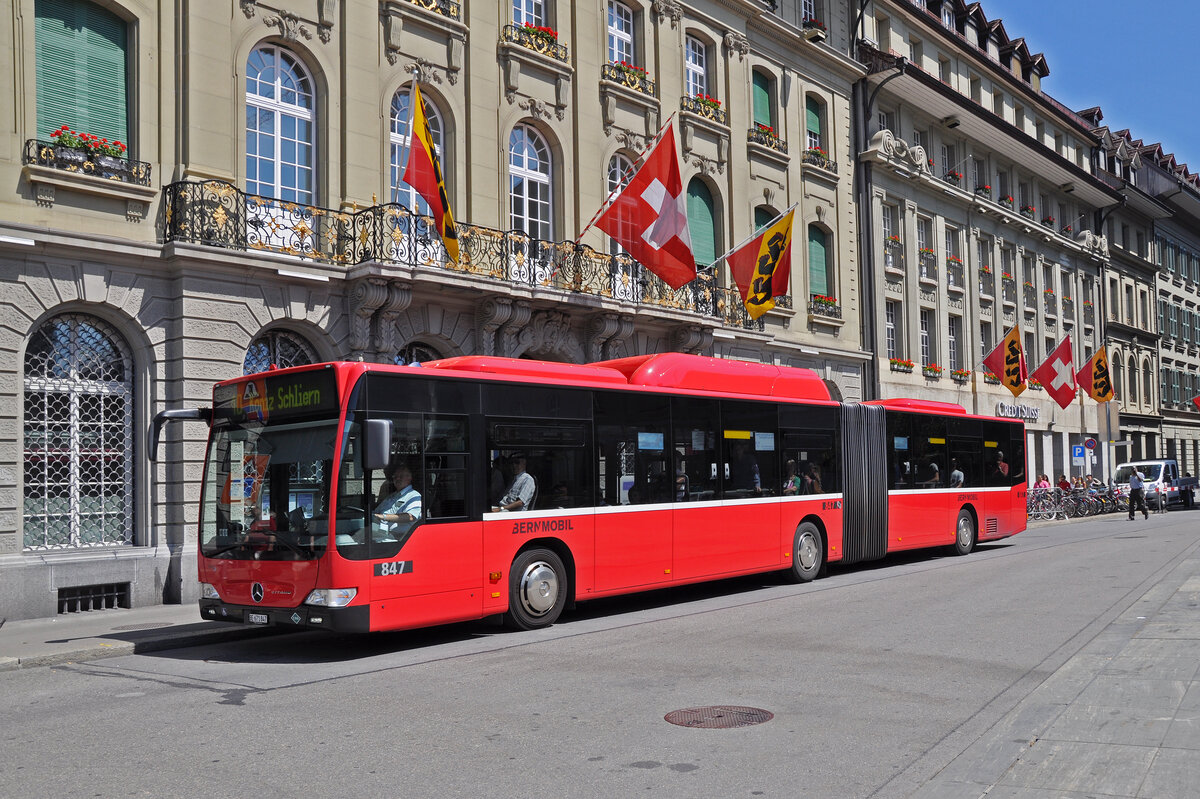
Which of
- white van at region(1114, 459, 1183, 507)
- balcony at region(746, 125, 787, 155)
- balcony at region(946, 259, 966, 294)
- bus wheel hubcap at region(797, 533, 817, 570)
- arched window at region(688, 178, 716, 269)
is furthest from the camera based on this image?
white van at region(1114, 459, 1183, 507)

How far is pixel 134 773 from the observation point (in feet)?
20.3

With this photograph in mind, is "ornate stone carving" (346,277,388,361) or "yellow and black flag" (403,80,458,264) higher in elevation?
"yellow and black flag" (403,80,458,264)

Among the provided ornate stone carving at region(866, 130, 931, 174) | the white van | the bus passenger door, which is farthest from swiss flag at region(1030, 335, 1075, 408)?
the bus passenger door

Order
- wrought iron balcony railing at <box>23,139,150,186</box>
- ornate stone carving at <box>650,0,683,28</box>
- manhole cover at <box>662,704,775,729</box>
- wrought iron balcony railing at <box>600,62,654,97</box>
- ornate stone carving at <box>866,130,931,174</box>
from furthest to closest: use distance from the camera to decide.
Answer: ornate stone carving at <box>866,130,931,174</box> → ornate stone carving at <box>650,0,683,28</box> → wrought iron balcony railing at <box>600,62,654,97</box> → wrought iron balcony railing at <box>23,139,150,186</box> → manhole cover at <box>662,704,775,729</box>

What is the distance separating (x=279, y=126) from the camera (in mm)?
17656

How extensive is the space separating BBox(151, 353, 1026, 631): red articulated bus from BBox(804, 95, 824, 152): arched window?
47.8ft

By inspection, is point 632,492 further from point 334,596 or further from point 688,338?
point 688,338

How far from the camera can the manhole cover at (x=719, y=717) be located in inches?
282

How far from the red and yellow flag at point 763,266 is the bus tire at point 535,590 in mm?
11618

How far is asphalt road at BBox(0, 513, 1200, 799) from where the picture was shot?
19.7 feet

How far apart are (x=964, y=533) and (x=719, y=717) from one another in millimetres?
15823

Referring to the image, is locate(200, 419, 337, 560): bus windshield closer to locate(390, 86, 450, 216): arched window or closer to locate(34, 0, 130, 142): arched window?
locate(34, 0, 130, 142): arched window

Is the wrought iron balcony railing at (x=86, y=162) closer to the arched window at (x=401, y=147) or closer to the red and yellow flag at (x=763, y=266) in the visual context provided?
the arched window at (x=401, y=147)

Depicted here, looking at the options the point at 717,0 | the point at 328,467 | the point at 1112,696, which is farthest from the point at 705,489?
the point at 717,0
